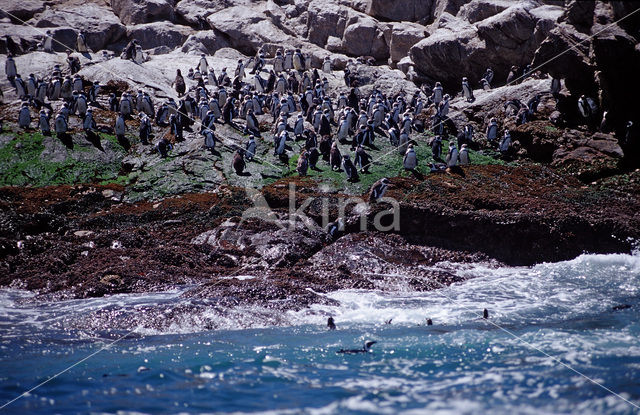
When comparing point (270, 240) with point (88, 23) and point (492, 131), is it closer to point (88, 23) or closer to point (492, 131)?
point (492, 131)

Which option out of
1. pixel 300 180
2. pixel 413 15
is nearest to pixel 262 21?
pixel 413 15

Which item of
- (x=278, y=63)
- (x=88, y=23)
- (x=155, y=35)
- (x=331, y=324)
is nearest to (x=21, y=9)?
(x=88, y=23)

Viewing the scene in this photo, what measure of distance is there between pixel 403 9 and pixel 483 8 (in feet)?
23.0

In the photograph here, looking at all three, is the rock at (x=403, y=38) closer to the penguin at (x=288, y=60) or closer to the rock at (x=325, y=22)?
the rock at (x=325, y=22)

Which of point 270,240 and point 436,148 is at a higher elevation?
point 436,148

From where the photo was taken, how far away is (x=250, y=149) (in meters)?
17.5

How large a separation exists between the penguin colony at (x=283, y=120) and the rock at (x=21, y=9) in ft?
50.0

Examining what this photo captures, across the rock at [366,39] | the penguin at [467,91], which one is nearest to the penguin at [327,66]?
the rock at [366,39]

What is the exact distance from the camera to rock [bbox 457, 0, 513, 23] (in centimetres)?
3061

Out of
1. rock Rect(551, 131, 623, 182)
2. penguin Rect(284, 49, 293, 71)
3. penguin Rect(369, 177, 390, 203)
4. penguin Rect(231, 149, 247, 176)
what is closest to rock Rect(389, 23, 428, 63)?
penguin Rect(284, 49, 293, 71)

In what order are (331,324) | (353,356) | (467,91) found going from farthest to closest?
(467,91) < (331,324) < (353,356)

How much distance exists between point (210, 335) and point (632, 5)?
1340cm

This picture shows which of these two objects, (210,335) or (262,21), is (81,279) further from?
(262,21)

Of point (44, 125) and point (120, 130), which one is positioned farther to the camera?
point (120, 130)
